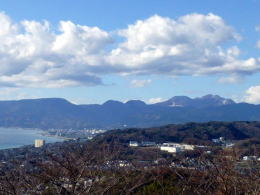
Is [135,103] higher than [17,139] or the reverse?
higher

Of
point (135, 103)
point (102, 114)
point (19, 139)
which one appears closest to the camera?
point (19, 139)

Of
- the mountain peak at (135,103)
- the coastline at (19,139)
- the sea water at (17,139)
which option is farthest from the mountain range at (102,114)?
the sea water at (17,139)

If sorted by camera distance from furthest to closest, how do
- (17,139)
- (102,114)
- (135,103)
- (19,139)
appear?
(135,103), (102,114), (19,139), (17,139)

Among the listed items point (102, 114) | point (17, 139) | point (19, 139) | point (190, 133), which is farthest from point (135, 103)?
point (190, 133)

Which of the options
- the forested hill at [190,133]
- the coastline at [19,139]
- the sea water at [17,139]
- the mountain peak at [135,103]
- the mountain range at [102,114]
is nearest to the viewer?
the forested hill at [190,133]

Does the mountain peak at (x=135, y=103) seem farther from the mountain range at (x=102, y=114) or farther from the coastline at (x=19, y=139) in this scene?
the coastline at (x=19, y=139)

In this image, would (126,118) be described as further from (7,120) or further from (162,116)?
(7,120)

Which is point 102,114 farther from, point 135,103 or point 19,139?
point 19,139
